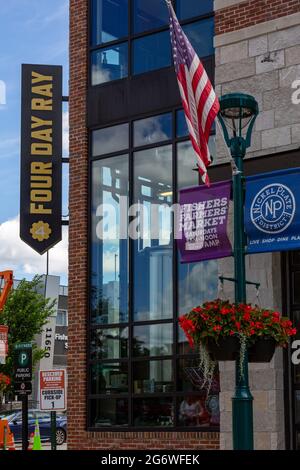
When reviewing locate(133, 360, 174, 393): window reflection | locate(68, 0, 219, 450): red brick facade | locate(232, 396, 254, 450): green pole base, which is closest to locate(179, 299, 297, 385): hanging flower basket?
locate(232, 396, 254, 450): green pole base

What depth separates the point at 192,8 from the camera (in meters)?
18.1

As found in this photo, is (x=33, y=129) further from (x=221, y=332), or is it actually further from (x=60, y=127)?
(x=221, y=332)

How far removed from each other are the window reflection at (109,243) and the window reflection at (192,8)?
2.96 metres

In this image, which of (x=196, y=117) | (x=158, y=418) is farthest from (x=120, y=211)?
(x=196, y=117)

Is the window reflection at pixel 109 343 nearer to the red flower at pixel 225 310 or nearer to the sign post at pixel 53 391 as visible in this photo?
the sign post at pixel 53 391

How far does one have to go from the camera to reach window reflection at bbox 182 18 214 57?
17.6 m

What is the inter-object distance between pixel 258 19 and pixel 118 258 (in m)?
5.27

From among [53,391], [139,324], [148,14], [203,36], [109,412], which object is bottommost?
[109,412]

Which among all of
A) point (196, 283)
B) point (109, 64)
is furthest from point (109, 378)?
point (109, 64)

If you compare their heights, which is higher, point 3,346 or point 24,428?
point 3,346

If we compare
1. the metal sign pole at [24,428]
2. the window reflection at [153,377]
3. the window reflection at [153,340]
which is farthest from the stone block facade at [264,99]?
the metal sign pole at [24,428]

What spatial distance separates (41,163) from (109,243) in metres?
2.78

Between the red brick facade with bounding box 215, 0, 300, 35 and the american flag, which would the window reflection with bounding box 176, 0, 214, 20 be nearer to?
the red brick facade with bounding box 215, 0, 300, 35

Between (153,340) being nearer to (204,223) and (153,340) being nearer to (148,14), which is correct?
(204,223)
